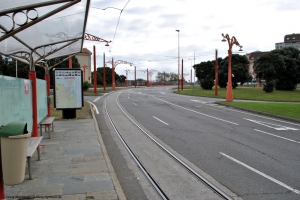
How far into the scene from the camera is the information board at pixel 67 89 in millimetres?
15500

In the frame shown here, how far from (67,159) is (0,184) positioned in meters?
3.59

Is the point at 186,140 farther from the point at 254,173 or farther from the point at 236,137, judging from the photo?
the point at 254,173

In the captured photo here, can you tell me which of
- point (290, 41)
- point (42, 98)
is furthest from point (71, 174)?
point (290, 41)

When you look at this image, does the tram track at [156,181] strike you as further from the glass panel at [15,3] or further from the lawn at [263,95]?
the lawn at [263,95]

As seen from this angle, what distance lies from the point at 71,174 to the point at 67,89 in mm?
9818

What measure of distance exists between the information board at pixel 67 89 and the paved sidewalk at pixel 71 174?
17.6ft

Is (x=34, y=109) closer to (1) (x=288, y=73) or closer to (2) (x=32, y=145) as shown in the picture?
(2) (x=32, y=145)

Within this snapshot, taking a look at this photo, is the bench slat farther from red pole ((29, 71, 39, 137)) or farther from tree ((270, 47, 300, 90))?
tree ((270, 47, 300, 90))

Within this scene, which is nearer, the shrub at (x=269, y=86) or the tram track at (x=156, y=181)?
the tram track at (x=156, y=181)

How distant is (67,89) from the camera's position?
1564 centimetres

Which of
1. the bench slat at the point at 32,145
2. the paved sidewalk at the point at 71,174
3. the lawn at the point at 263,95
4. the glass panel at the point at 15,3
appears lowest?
the lawn at the point at 263,95

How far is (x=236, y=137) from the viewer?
11.1 meters

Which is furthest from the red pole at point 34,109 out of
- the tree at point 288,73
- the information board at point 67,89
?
the tree at point 288,73

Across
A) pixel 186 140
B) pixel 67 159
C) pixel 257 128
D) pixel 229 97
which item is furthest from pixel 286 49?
pixel 67 159
